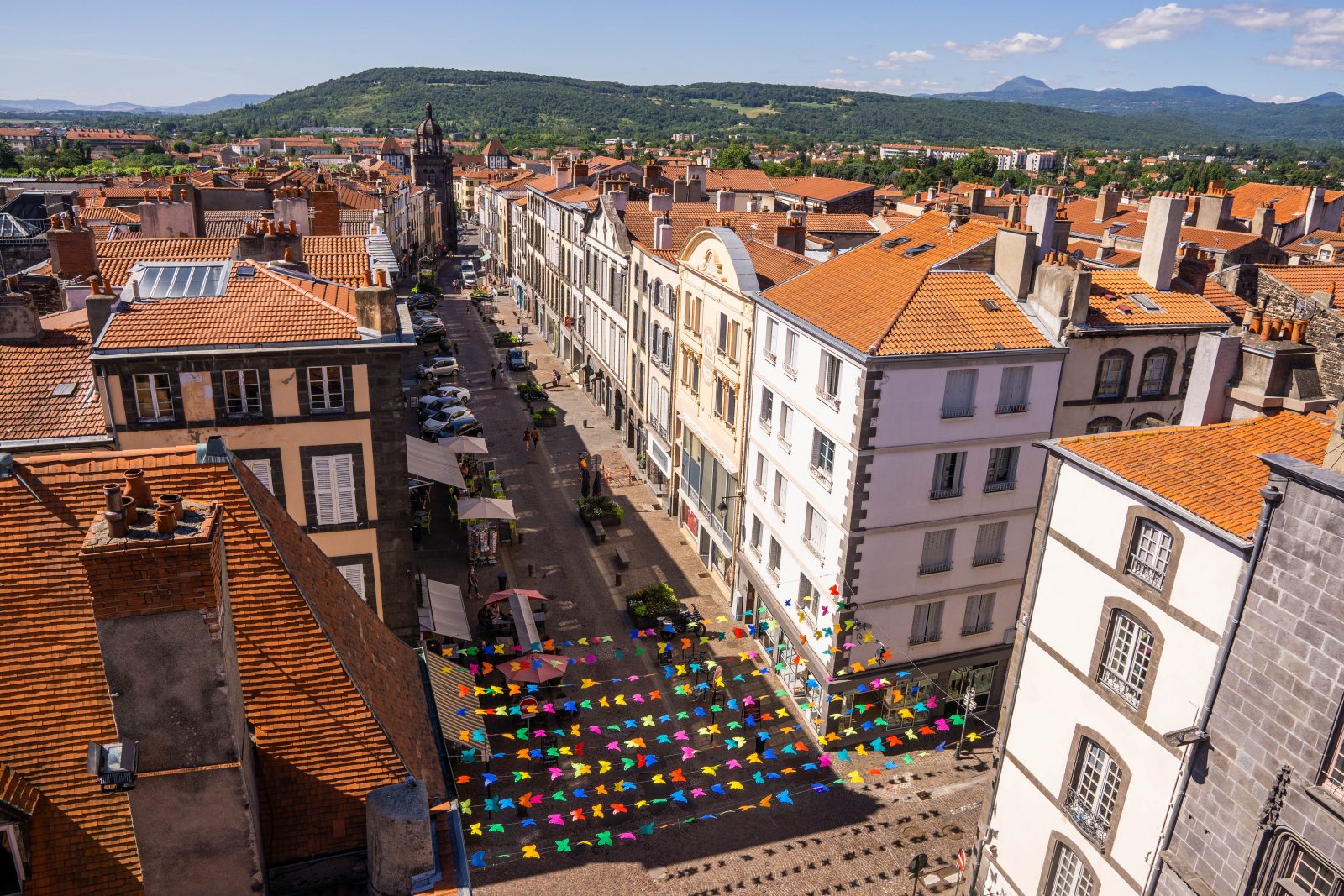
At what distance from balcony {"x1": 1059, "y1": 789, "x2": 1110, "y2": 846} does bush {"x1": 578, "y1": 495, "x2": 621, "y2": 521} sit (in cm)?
3028

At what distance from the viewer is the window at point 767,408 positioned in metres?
34.8

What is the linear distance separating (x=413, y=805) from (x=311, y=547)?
6458mm

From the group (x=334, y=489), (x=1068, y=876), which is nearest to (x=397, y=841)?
(x=1068, y=876)

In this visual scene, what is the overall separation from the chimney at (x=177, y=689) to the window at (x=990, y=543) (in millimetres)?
24804

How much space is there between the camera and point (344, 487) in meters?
27.4

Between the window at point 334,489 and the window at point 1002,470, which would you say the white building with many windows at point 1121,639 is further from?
the window at point 334,489

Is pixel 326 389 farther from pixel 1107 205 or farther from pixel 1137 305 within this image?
pixel 1107 205

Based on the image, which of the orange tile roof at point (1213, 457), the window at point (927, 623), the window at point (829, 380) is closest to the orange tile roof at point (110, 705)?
the orange tile roof at point (1213, 457)

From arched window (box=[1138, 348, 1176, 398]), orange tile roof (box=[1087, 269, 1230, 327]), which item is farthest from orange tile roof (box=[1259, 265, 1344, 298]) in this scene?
arched window (box=[1138, 348, 1176, 398])

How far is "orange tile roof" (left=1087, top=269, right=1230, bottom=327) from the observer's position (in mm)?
30047

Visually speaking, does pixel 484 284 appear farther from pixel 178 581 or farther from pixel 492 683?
pixel 178 581

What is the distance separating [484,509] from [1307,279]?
125 feet

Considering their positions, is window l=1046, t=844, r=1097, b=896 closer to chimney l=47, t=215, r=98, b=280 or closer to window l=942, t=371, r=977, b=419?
window l=942, t=371, r=977, b=419

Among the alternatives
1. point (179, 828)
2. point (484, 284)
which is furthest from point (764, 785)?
point (484, 284)
